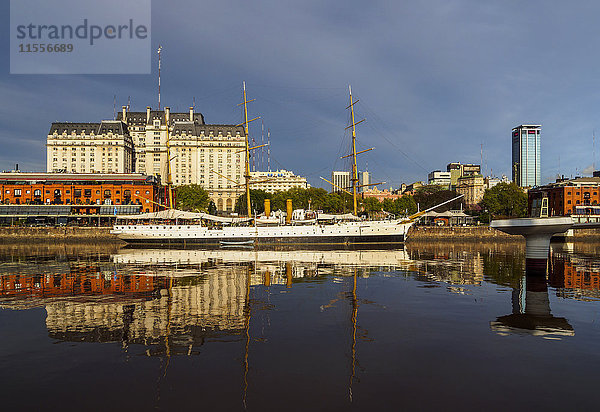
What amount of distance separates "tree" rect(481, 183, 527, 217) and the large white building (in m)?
100.0

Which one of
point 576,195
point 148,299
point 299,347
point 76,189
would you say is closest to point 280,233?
point 148,299

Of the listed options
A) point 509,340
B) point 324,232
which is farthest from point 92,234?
point 509,340

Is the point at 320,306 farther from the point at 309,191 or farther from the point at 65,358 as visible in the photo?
the point at 309,191

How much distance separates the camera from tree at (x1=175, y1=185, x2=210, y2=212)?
5138 inches

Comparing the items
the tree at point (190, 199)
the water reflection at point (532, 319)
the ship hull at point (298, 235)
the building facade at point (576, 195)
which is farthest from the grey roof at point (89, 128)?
the water reflection at point (532, 319)

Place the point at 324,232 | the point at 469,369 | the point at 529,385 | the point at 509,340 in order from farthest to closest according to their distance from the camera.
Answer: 1. the point at 324,232
2. the point at 509,340
3. the point at 469,369
4. the point at 529,385

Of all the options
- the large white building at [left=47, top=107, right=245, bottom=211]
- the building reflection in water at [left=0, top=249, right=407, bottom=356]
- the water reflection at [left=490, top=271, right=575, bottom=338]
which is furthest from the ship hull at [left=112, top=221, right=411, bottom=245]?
the large white building at [left=47, top=107, right=245, bottom=211]

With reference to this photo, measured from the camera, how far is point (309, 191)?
153m

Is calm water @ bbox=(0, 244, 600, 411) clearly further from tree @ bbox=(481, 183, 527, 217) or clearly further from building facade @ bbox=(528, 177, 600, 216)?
tree @ bbox=(481, 183, 527, 217)

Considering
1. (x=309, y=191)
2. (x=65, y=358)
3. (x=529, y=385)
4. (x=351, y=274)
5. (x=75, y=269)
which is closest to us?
(x=529, y=385)

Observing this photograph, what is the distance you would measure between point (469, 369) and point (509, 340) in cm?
360

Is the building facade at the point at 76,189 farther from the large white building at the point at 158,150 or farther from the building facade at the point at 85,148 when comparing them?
the large white building at the point at 158,150

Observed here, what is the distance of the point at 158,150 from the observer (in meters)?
184

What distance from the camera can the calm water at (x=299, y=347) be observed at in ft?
31.8
